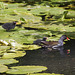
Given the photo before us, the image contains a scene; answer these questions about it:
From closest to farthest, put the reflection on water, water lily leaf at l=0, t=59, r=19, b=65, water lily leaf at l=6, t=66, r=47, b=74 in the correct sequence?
water lily leaf at l=6, t=66, r=47, b=74 < the reflection on water < water lily leaf at l=0, t=59, r=19, b=65

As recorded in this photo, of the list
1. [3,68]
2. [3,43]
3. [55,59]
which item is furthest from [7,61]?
[3,43]

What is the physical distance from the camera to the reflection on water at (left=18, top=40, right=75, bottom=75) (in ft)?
10.8

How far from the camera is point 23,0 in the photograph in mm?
8656

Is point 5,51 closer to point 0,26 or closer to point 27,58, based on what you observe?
point 27,58

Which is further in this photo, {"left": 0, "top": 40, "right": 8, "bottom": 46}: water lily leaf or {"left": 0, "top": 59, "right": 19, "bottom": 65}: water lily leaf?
{"left": 0, "top": 40, "right": 8, "bottom": 46}: water lily leaf

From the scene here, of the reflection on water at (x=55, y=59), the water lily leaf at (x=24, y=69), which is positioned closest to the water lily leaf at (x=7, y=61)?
the reflection on water at (x=55, y=59)

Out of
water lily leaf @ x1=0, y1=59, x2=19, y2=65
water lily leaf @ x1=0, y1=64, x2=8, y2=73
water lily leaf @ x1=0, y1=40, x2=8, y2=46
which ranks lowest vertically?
water lily leaf @ x1=0, y1=59, x2=19, y2=65

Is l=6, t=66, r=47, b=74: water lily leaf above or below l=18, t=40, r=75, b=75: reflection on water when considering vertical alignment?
above

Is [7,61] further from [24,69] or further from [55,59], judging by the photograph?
[55,59]

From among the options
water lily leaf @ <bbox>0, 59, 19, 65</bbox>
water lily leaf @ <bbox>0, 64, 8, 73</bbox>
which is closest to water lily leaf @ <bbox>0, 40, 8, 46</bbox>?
water lily leaf @ <bbox>0, 59, 19, 65</bbox>

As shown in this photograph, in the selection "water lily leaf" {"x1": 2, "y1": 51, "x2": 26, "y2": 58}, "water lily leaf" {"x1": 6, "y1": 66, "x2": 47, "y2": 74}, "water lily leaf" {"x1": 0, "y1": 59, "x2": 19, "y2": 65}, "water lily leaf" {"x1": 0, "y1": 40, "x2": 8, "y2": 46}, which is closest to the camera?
"water lily leaf" {"x1": 6, "y1": 66, "x2": 47, "y2": 74}

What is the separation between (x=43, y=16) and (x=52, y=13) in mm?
325

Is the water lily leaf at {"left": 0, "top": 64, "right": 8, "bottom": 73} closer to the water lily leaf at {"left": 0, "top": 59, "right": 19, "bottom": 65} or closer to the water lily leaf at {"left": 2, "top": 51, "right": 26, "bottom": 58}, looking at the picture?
the water lily leaf at {"left": 0, "top": 59, "right": 19, "bottom": 65}

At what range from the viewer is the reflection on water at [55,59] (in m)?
3.28
